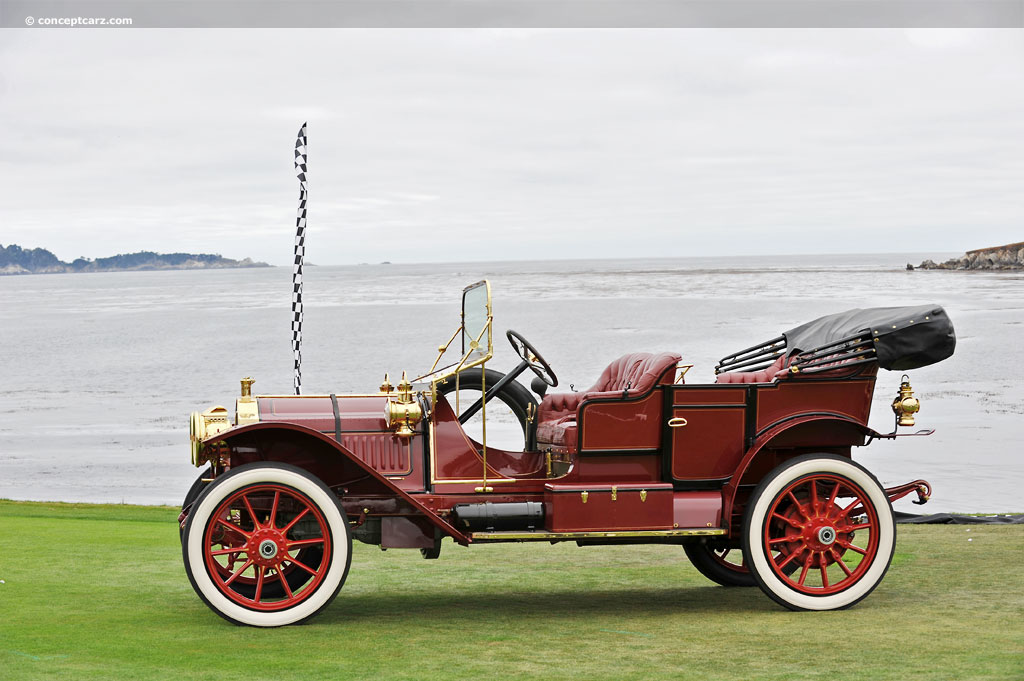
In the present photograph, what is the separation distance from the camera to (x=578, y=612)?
249 inches

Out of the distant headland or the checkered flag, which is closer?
the checkered flag

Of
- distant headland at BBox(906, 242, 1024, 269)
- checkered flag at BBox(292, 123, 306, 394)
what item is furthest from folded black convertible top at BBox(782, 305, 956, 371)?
distant headland at BBox(906, 242, 1024, 269)

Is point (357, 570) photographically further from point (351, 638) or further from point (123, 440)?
point (123, 440)

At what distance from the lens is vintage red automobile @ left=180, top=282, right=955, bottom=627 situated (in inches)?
244

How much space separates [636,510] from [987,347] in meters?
34.4

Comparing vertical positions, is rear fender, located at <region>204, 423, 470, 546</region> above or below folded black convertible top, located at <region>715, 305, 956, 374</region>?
below

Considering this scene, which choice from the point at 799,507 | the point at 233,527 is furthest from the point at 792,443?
the point at 233,527

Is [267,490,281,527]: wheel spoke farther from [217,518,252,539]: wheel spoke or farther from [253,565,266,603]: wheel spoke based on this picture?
[253,565,266,603]: wheel spoke

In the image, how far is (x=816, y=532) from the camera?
6344mm

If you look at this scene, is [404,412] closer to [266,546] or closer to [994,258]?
[266,546]

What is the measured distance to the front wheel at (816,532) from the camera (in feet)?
20.5

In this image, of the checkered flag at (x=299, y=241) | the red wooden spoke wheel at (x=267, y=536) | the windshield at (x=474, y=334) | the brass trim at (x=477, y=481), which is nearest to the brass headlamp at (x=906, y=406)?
the brass trim at (x=477, y=481)

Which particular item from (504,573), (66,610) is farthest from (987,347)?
(66,610)

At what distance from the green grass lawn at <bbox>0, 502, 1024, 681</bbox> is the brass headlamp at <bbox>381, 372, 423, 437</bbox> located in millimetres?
983
